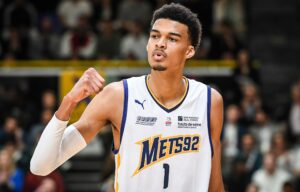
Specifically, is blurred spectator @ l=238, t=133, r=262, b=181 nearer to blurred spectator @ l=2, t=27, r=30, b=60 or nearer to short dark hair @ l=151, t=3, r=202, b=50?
blurred spectator @ l=2, t=27, r=30, b=60

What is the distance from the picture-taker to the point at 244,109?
49.2 feet

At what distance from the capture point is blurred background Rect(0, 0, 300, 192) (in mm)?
13250

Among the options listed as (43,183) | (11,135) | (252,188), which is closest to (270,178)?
(252,188)

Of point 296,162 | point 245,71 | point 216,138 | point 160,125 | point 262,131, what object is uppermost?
point 160,125

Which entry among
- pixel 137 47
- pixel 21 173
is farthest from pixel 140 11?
pixel 21 173

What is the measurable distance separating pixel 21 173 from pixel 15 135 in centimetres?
138

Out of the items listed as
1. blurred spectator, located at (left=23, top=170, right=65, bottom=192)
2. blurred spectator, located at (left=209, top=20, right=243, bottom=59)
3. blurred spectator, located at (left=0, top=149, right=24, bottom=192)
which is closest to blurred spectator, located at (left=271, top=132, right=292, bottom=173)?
blurred spectator, located at (left=209, top=20, right=243, bottom=59)

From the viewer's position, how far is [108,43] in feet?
54.9

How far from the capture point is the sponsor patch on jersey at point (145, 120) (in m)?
5.04

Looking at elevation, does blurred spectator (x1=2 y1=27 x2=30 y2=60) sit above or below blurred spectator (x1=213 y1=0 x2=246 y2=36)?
below

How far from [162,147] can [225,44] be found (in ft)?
39.8

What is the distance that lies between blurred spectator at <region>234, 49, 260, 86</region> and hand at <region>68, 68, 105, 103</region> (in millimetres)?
11360

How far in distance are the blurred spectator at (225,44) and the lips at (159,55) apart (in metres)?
11.9

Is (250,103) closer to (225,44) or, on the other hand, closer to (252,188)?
(225,44)
